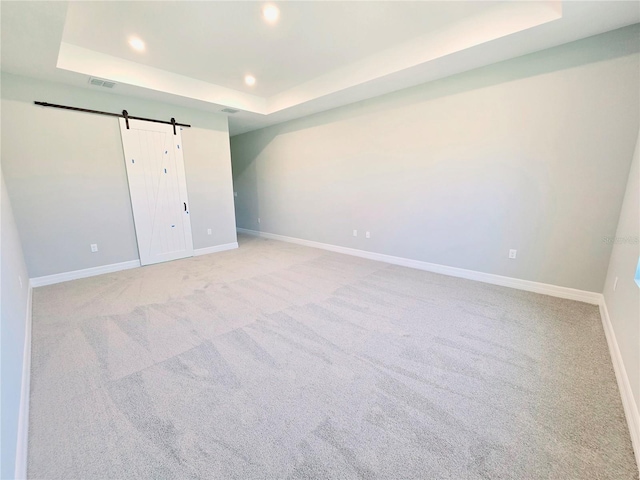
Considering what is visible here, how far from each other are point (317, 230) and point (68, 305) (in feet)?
12.6

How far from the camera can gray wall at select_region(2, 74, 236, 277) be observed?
3215 mm

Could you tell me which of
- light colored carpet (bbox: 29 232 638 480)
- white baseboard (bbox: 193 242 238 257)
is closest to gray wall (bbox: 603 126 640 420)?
light colored carpet (bbox: 29 232 638 480)

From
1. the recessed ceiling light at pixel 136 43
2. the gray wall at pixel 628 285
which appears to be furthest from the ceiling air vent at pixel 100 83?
the gray wall at pixel 628 285

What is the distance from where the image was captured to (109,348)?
2.15 m

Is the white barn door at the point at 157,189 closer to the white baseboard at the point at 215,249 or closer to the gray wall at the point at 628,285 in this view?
the white baseboard at the point at 215,249

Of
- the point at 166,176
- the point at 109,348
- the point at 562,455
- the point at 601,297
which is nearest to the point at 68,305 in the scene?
the point at 109,348

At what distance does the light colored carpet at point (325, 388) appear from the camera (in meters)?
1.27

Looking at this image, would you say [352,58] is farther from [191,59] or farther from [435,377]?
[435,377]

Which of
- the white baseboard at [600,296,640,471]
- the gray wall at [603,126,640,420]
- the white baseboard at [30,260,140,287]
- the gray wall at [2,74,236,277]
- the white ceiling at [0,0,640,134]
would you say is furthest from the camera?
the white baseboard at [30,260,140,287]

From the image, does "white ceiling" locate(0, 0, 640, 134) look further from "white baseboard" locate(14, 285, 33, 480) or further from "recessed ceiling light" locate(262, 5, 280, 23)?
"white baseboard" locate(14, 285, 33, 480)

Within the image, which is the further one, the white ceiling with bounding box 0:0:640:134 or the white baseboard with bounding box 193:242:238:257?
the white baseboard with bounding box 193:242:238:257

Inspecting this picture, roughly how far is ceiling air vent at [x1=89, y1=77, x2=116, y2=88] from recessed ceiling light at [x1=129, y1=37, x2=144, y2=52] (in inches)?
25.1

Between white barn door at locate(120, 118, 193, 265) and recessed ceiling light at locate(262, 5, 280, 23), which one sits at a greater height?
recessed ceiling light at locate(262, 5, 280, 23)

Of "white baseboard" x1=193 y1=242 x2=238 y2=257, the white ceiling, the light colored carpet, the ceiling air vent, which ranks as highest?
the white ceiling
